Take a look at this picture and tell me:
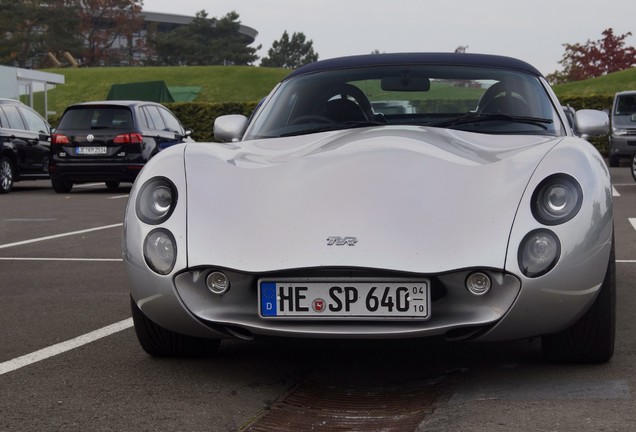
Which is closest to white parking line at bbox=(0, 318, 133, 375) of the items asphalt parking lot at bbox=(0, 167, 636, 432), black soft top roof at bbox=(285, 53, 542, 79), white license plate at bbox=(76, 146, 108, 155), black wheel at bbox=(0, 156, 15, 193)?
asphalt parking lot at bbox=(0, 167, 636, 432)

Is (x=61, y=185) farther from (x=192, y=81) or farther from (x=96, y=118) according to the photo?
(x=192, y=81)

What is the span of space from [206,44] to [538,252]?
83875 millimetres

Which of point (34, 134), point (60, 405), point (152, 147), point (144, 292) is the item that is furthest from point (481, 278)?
point (34, 134)

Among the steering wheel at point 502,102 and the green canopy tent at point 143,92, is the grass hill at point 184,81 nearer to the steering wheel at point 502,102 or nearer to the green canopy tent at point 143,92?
the green canopy tent at point 143,92

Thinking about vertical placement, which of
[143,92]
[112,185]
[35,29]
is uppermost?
[35,29]

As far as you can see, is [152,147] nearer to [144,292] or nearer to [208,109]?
[144,292]

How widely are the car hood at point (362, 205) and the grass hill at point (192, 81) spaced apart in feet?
168

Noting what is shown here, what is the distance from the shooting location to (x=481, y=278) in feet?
13.5

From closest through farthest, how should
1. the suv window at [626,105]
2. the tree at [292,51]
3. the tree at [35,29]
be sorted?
the suv window at [626,105], the tree at [35,29], the tree at [292,51]

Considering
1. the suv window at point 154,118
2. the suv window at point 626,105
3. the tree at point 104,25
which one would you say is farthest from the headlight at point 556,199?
the tree at point 104,25

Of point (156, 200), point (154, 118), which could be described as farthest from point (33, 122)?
point (156, 200)

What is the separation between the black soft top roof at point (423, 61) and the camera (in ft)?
20.0

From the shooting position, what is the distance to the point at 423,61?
6117 mm

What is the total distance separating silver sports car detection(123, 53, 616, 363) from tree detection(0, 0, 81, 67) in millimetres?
78938
